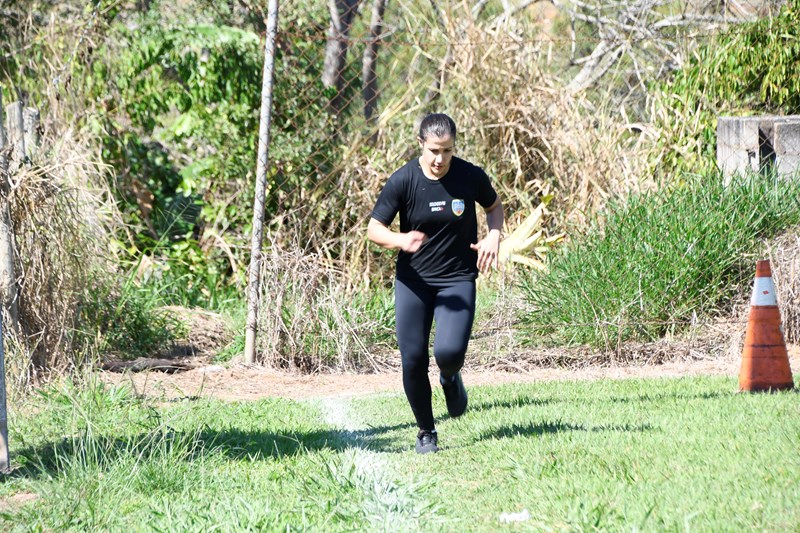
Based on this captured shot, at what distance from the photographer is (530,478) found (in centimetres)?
482

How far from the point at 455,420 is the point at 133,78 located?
24.0 feet

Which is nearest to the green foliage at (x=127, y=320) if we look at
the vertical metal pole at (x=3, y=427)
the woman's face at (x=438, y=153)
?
the vertical metal pole at (x=3, y=427)

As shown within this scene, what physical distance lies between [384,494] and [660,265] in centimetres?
512

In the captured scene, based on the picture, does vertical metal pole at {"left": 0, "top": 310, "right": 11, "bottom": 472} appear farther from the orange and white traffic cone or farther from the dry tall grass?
the orange and white traffic cone

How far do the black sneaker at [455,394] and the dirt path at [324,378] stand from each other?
5.50 ft

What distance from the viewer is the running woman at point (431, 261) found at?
18.5 ft

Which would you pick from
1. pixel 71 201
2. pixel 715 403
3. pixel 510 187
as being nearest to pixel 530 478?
pixel 715 403

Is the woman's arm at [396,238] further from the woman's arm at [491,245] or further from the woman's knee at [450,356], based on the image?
the woman's knee at [450,356]

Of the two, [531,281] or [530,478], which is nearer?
[530,478]

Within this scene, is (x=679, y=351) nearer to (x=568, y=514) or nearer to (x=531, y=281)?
(x=531, y=281)

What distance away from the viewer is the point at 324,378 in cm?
877

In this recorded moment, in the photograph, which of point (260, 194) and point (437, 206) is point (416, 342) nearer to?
point (437, 206)

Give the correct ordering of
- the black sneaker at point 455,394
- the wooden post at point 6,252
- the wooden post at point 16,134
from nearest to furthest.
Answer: the black sneaker at point 455,394 → the wooden post at point 6,252 → the wooden post at point 16,134

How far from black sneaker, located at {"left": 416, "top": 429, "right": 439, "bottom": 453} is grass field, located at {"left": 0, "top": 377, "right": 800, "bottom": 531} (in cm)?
7
